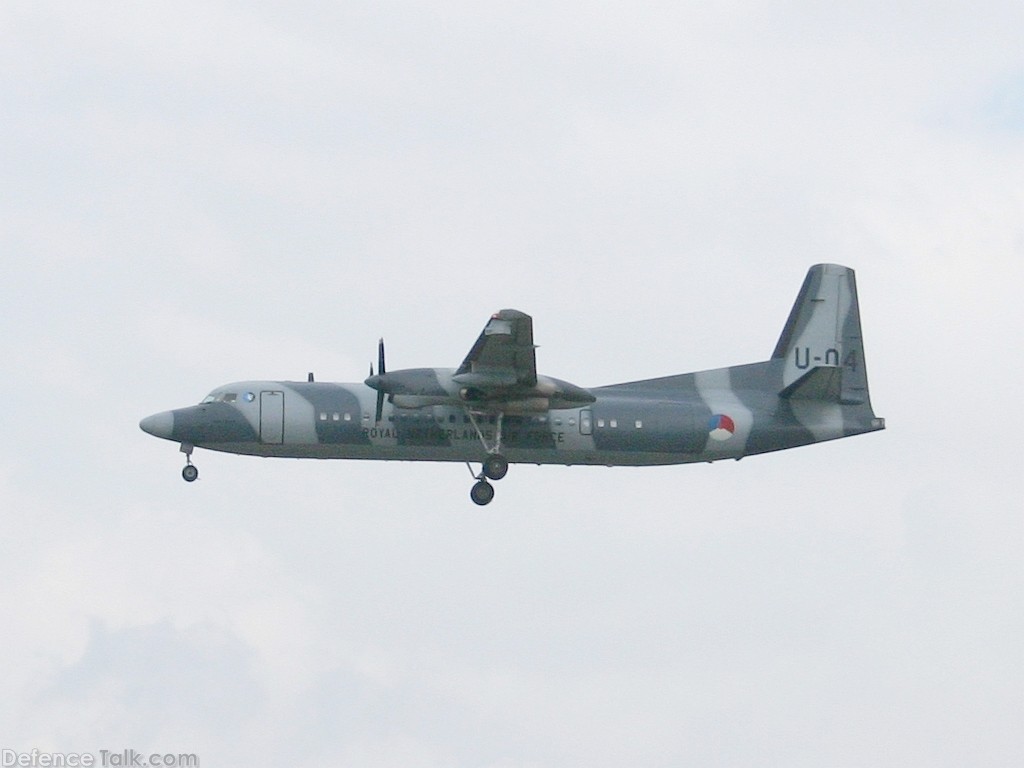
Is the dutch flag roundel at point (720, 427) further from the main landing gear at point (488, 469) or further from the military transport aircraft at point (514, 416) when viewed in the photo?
the main landing gear at point (488, 469)

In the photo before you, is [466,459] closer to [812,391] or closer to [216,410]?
[216,410]

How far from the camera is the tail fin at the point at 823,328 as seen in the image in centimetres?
3341

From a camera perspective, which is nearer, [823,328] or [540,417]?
[540,417]

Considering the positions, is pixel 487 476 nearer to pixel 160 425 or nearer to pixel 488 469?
pixel 488 469

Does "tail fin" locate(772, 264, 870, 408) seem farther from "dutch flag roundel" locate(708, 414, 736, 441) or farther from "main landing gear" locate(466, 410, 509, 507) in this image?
"main landing gear" locate(466, 410, 509, 507)

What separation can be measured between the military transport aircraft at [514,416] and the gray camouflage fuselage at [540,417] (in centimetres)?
2

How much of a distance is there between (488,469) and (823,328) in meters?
7.19

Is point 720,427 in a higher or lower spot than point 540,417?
lower

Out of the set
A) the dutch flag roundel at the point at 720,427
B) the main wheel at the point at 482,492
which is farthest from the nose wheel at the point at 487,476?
the dutch flag roundel at the point at 720,427

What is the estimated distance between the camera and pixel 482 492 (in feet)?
102

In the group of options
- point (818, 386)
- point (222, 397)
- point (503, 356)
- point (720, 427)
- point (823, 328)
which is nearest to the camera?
point (503, 356)

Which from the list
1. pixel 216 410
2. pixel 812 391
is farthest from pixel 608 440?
pixel 216 410

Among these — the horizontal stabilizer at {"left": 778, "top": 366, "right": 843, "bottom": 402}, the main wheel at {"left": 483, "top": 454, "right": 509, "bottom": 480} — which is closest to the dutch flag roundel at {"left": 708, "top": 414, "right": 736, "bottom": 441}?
the horizontal stabilizer at {"left": 778, "top": 366, "right": 843, "bottom": 402}

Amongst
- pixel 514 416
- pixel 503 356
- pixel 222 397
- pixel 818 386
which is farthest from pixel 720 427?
pixel 222 397
